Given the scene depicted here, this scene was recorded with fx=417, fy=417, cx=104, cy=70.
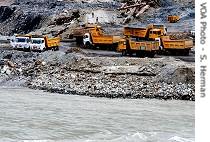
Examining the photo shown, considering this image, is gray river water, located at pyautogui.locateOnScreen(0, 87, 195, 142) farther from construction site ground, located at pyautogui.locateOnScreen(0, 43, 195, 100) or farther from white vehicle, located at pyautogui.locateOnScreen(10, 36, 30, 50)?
white vehicle, located at pyautogui.locateOnScreen(10, 36, 30, 50)

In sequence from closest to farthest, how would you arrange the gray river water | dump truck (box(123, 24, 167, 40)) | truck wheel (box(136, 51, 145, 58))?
1. the gray river water
2. truck wheel (box(136, 51, 145, 58))
3. dump truck (box(123, 24, 167, 40))

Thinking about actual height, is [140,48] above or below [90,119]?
above

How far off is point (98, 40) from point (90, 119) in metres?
19.9

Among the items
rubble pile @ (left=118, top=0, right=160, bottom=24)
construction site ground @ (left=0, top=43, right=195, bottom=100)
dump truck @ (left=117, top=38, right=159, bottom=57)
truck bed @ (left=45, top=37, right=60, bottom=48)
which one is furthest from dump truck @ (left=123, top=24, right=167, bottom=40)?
rubble pile @ (left=118, top=0, right=160, bottom=24)

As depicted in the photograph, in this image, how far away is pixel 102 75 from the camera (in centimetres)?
2512

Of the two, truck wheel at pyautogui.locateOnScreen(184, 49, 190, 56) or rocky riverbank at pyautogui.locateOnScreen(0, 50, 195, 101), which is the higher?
truck wheel at pyautogui.locateOnScreen(184, 49, 190, 56)

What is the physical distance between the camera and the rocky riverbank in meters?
21.8

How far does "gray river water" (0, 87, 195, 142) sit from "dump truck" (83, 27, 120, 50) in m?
12.8

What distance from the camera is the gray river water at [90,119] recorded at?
1248 cm

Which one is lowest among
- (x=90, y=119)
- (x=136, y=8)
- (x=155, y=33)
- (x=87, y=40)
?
(x=90, y=119)

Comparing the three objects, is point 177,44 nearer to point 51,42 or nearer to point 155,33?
point 155,33

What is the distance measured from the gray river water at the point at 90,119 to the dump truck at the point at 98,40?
12.8 metres

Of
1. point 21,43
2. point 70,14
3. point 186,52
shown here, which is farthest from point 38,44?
point 70,14

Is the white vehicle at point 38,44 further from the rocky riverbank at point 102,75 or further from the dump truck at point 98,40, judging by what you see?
the dump truck at point 98,40
